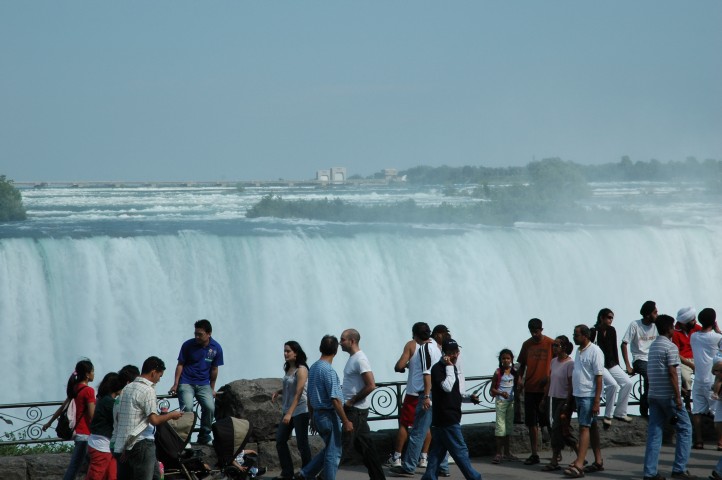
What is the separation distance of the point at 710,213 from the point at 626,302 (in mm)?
15076

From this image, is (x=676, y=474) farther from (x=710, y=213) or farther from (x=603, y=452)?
(x=710, y=213)

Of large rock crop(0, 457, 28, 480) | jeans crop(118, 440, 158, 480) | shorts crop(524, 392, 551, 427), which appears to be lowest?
large rock crop(0, 457, 28, 480)

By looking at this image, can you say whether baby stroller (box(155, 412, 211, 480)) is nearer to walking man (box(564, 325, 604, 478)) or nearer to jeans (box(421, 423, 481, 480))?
jeans (box(421, 423, 481, 480))

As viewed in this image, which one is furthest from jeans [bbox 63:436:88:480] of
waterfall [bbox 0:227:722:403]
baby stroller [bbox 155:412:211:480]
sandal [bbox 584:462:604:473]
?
waterfall [bbox 0:227:722:403]

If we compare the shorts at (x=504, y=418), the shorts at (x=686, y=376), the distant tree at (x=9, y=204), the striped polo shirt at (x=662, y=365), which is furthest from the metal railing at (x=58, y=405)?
the distant tree at (x=9, y=204)

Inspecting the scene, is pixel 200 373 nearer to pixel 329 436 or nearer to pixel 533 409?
pixel 329 436

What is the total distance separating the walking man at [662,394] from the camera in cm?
935

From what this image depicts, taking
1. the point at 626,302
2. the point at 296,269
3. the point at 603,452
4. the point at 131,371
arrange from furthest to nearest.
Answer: the point at 626,302, the point at 296,269, the point at 603,452, the point at 131,371

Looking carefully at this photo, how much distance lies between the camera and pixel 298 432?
959 centimetres

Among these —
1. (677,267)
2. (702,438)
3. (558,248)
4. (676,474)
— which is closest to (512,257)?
(558,248)

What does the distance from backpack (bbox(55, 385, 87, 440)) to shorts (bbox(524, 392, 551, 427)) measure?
4508mm

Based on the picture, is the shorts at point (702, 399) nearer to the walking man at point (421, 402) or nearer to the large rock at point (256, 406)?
the walking man at point (421, 402)

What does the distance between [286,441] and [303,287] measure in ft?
45.0

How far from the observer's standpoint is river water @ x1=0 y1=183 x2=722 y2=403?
20031mm
